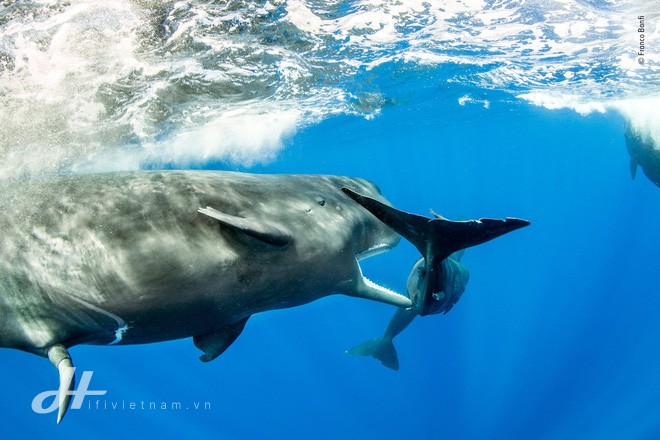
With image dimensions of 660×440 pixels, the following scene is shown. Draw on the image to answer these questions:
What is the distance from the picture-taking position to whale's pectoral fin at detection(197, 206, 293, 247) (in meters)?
3.58

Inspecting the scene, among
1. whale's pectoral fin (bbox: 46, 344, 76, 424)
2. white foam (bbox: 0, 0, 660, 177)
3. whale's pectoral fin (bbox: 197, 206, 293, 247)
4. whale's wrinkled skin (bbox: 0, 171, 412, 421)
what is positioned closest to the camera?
whale's pectoral fin (bbox: 46, 344, 76, 424)

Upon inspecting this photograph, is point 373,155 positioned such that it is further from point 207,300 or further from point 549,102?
point 207,300

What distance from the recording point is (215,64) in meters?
12.3

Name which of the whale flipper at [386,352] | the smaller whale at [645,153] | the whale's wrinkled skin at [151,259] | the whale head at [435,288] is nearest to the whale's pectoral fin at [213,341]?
the whale's wrinkled skin at [151,259]

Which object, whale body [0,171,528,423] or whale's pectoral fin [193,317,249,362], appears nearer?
whale body [0,171,528,423]

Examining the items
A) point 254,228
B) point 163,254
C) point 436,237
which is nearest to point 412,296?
point 436,237

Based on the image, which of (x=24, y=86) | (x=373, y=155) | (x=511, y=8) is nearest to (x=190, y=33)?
(x=24, y=86)

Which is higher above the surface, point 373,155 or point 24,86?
point 24,86

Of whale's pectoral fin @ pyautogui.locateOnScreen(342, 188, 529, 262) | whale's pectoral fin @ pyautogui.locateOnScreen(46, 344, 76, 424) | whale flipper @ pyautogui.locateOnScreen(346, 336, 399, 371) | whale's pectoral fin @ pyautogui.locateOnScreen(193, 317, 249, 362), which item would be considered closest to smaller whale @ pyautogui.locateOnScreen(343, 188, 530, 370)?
whale's pectoral fin @ pyautogui.locateOnScreen(342, 188, 529, 262)

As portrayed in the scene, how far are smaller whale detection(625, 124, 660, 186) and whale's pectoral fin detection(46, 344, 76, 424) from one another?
46.5ft

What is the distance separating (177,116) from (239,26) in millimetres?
8614

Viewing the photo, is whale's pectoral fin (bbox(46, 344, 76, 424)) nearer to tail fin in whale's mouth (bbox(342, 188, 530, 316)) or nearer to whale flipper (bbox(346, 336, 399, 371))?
tail fin in whale's mouth (bbox(342, 188, 530, 316))

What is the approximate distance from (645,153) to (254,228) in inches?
538

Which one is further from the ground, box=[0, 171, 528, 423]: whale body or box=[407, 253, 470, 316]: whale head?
box=[0, 171, 528, 423]: whale body
